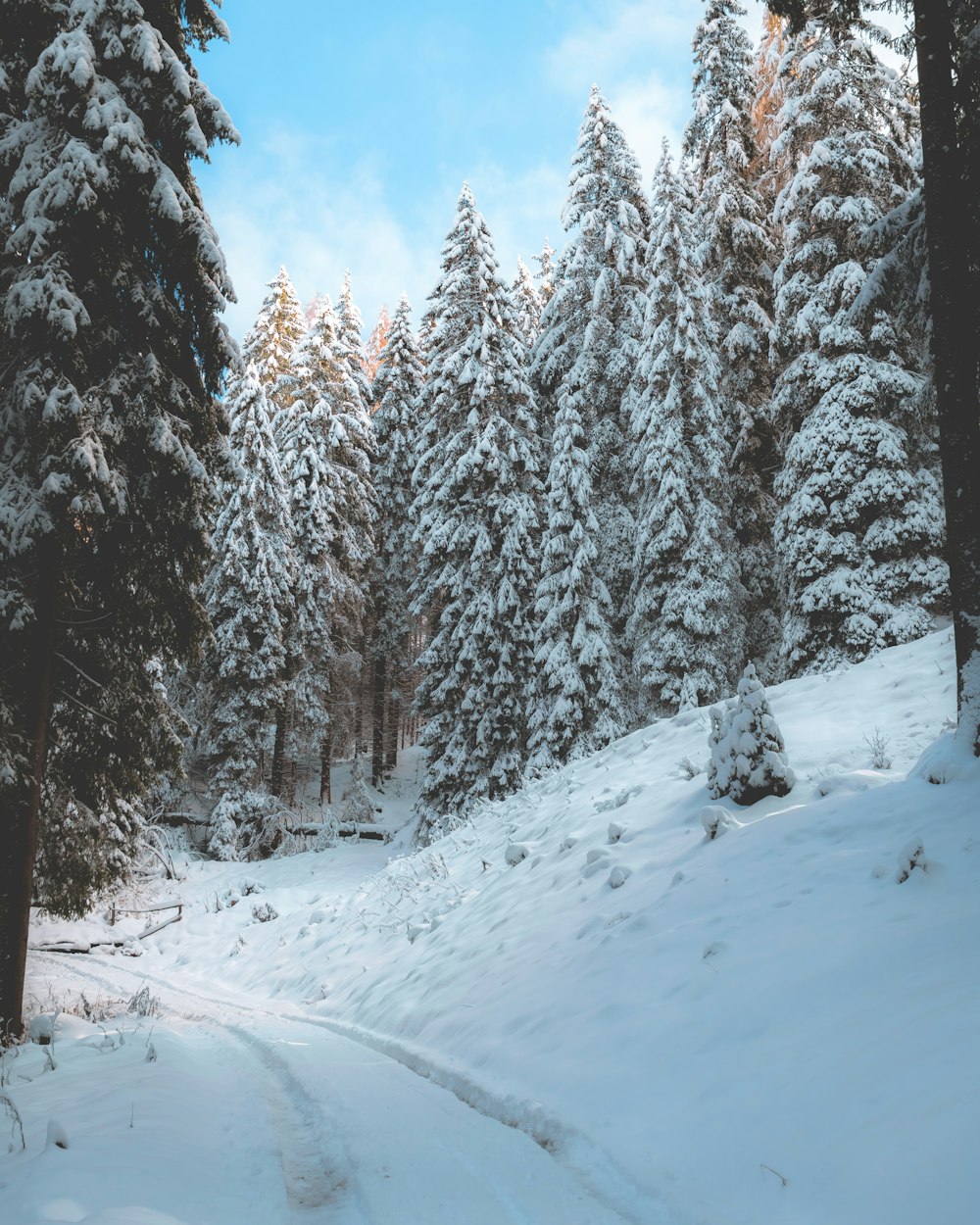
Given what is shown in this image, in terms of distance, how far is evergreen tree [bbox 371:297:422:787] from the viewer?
3067 centimetres

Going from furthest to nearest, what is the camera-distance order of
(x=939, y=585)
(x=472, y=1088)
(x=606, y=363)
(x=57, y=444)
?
1. (x=606, y=363)
2. (x=939, y=585)
3. (x=57, y=444)
4. (x=472, y=1088)

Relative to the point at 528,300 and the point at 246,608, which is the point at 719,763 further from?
the point at 528,300

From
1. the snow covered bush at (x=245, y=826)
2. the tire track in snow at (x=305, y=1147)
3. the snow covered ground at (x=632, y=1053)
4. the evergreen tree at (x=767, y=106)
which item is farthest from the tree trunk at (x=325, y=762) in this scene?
the evergreen tree at (x=767, y=106)

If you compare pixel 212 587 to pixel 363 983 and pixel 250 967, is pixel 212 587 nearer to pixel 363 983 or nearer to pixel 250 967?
pixel 250 967

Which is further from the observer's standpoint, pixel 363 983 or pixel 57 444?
pixel 363 983

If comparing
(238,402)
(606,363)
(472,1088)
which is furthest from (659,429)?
(472,1088)

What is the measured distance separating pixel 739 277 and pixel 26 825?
856 inches

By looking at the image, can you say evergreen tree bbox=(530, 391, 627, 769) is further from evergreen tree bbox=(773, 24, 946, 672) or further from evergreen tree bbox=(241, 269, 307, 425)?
evergreen tree bbox=(241, 269, 307, 425)

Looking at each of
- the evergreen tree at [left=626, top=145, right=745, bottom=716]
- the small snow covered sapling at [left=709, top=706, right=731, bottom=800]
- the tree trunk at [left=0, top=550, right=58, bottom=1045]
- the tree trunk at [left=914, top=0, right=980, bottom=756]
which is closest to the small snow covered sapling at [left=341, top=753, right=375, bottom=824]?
the evergreen tree at [left=626, top=145, right=745, bottom=716]

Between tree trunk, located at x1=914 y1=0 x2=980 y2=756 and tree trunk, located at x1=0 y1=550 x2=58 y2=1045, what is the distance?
878cm

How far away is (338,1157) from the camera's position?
4.36 m

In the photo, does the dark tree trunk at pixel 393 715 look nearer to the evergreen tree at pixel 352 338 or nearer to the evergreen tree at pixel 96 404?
the evergreen tree at pixel 352 338

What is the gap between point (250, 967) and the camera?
41.8 ft

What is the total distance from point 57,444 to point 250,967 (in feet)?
30.6
